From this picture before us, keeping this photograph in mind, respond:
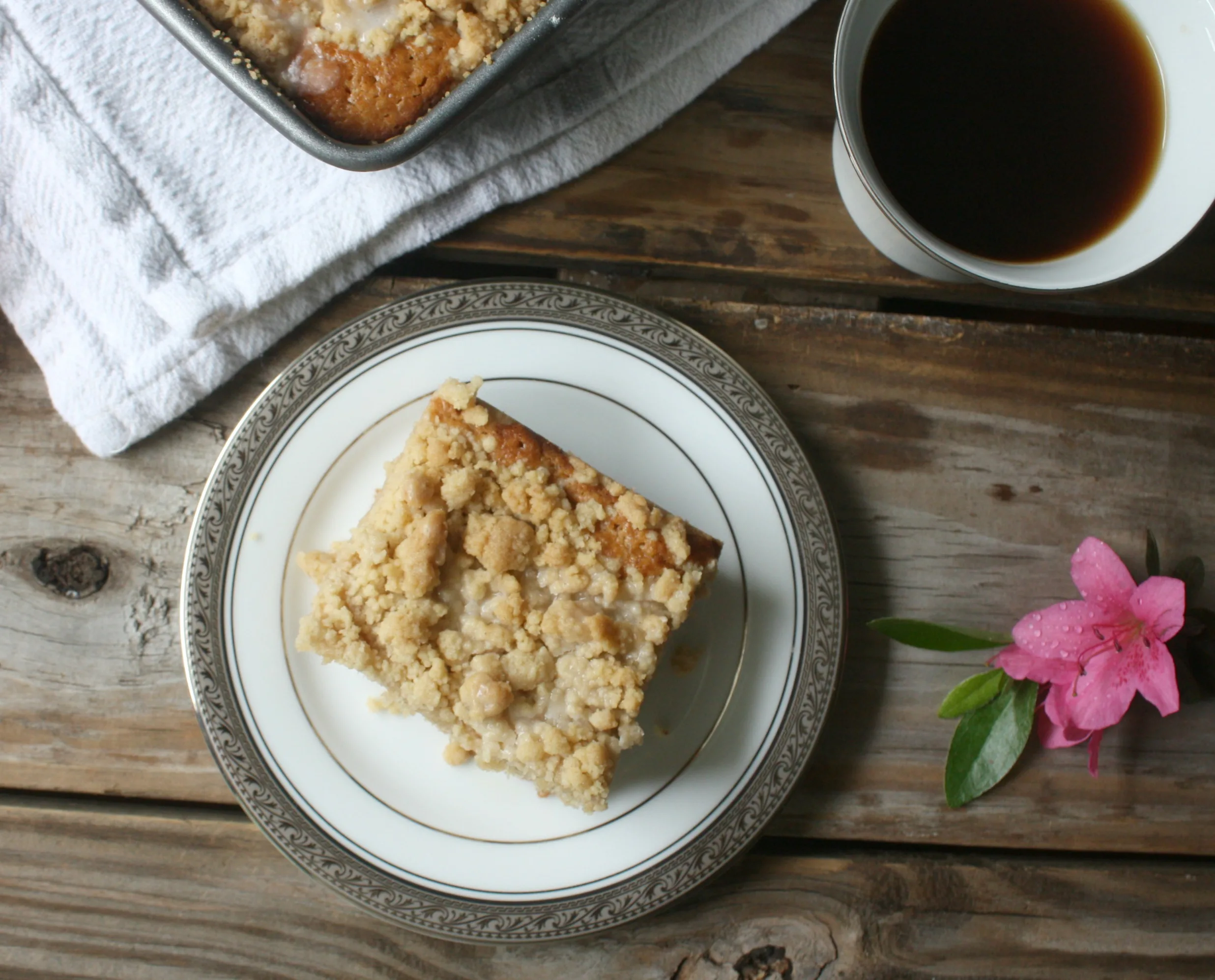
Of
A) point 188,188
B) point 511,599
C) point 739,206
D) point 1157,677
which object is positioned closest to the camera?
point 511,599

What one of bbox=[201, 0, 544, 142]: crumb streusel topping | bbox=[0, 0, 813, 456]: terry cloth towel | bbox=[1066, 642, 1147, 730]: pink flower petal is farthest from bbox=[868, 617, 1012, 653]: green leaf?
bbox=[201, 0, 544, 142]: crumb streusel topping

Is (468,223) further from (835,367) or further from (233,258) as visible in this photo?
(835,367)

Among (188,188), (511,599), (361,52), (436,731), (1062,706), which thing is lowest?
(1062,706)

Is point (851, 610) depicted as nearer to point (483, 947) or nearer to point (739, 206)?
point (739, 206)

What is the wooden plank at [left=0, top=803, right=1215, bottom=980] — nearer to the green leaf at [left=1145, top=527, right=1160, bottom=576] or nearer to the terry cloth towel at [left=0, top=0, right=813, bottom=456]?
the green leaf at [left=1145, top=527, right=1160, bottom=576]

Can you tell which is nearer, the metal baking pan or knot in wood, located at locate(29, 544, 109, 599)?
the metal baking pan

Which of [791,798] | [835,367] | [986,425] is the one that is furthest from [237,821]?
[986,425]

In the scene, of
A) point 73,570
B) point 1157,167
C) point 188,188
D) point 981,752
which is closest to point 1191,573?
point 981,752
